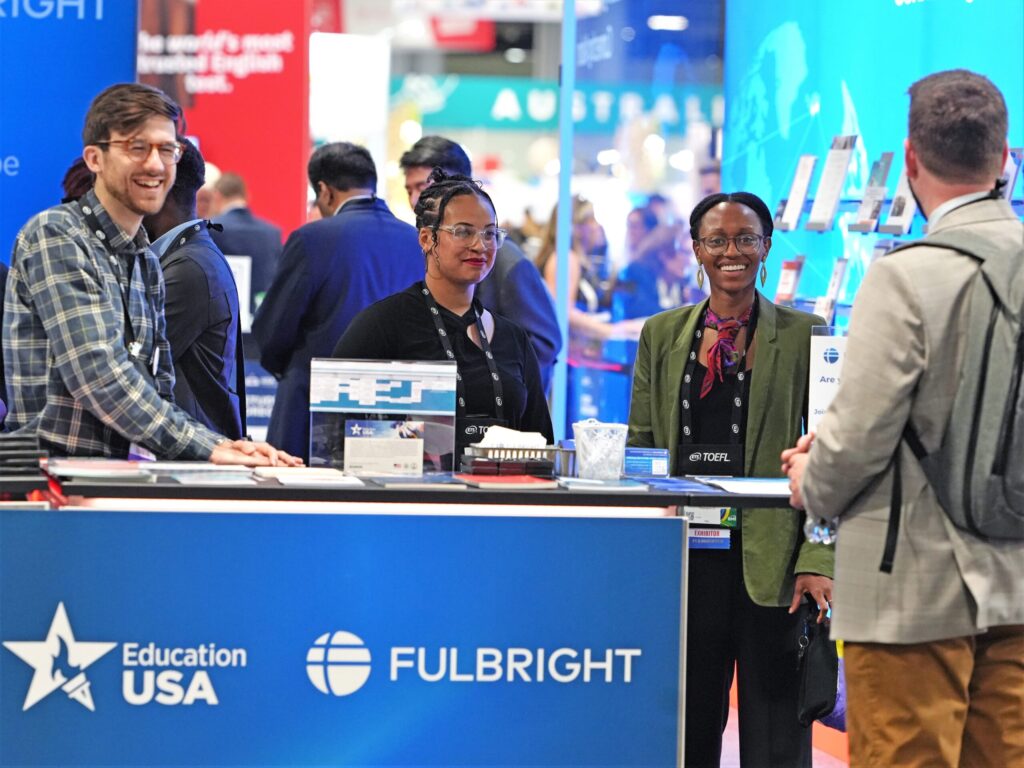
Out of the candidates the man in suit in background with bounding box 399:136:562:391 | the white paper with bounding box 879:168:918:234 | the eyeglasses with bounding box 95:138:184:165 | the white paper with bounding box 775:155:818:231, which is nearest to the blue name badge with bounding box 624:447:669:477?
the eyeglasses with bounding box 95:138:184:165

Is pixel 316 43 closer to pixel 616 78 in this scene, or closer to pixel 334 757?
pixel 616 78

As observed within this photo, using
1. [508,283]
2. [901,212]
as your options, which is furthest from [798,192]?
[508,283]

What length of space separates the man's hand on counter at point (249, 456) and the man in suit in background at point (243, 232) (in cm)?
376

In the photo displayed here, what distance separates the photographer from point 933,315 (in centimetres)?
264

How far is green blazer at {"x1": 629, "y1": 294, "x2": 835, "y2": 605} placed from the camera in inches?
136

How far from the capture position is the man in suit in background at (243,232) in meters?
7.12

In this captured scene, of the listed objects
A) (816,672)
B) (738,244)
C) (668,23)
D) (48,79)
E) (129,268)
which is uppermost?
(668,23)

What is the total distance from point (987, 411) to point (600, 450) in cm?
96

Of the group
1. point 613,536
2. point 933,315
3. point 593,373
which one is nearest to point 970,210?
point 933,315

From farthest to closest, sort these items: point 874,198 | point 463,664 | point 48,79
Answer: point 874,198 → point 48,79 → point 463,664

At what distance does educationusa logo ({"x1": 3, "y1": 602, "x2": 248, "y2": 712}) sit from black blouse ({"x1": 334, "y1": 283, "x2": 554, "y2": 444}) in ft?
3.16

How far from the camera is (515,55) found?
26938 millimetres

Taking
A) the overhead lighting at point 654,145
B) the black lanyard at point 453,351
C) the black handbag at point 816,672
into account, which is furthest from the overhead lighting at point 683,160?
the black handbag at point 816,672

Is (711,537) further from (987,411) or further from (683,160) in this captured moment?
(683,160)
